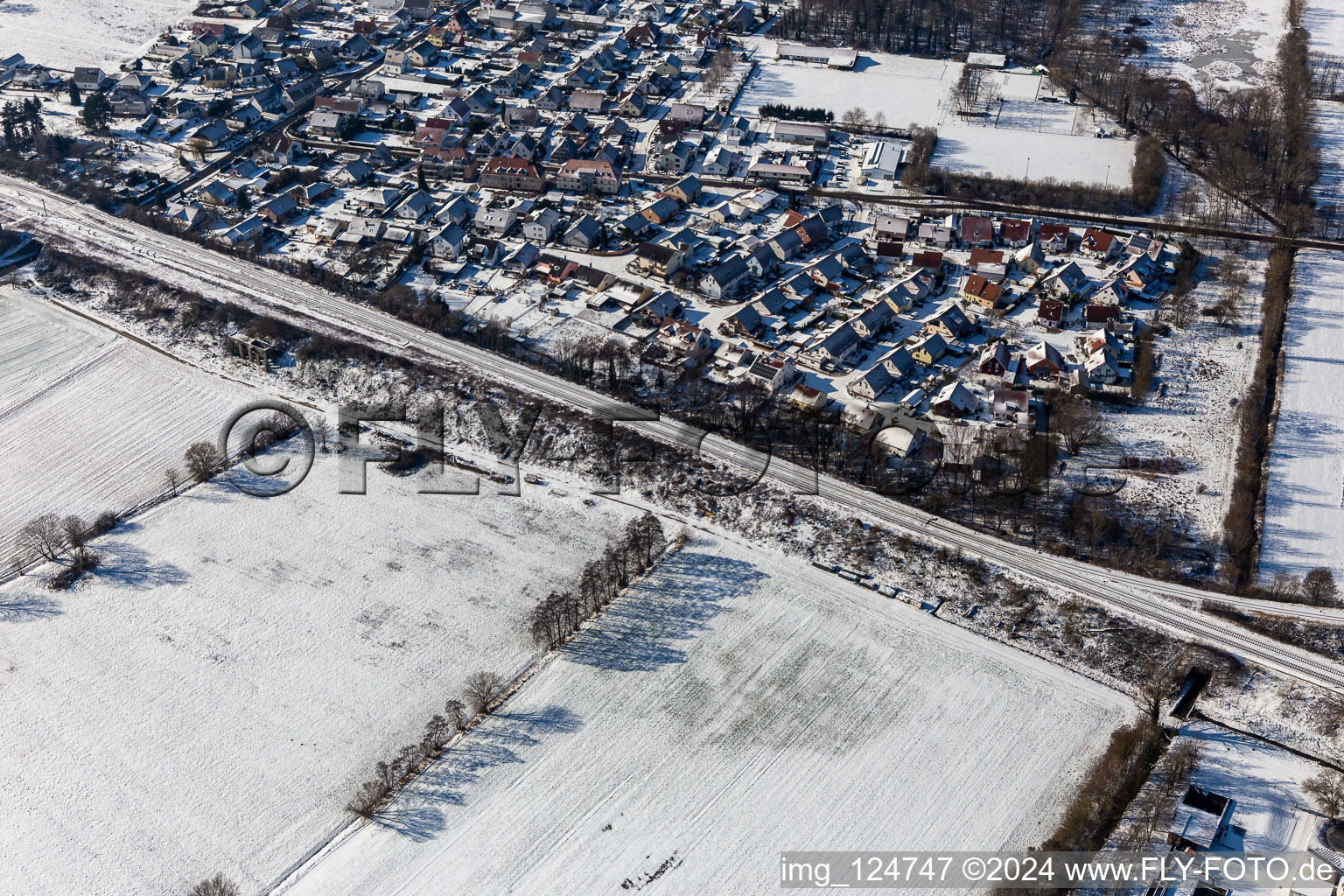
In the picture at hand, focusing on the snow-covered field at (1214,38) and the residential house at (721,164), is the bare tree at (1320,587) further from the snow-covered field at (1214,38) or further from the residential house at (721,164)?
the snow-covered field at (1214,38)

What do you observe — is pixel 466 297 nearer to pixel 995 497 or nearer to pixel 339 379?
pixel 339 379

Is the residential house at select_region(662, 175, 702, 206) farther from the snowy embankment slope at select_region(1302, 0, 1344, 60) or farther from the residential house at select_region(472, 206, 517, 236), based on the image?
the snowy embankment slope at select_region(1302, 0, 1344, 60)

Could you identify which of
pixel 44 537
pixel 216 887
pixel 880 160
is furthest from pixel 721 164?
pixel 216 887

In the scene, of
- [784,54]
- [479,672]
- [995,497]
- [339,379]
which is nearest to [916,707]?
[995,497]

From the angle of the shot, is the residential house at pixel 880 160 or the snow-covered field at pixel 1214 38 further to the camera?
the snow-covered field at pixel 1214 38

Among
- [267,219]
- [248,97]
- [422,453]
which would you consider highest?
[248,97]

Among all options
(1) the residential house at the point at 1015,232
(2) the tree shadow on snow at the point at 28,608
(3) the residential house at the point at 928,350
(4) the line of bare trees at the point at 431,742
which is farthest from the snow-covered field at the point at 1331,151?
(2) the tree shadow on snow at the point at 28,608
